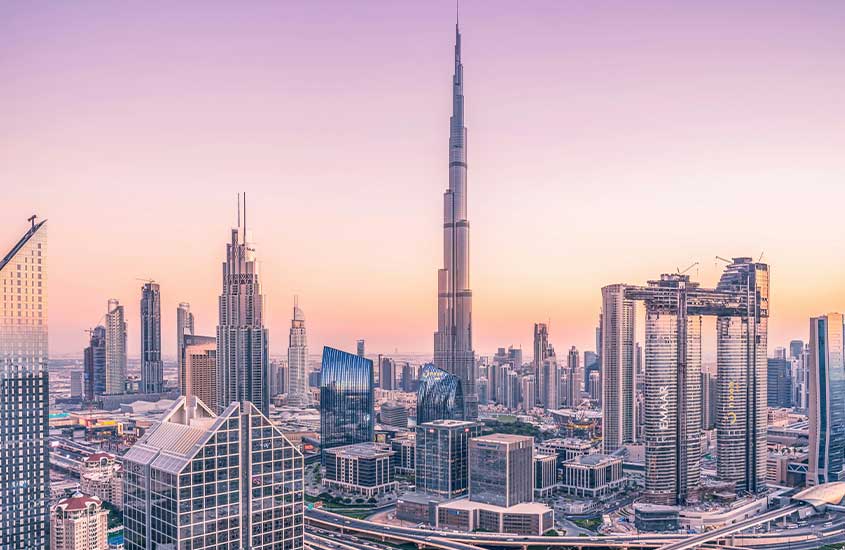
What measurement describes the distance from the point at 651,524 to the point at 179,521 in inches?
1065

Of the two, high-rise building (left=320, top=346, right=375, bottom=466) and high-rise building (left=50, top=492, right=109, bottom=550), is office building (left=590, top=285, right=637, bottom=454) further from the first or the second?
high-rise building (left=50, top=492, right=109, bottom=550)

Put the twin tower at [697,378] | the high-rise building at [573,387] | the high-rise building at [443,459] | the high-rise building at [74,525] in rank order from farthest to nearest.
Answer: the high-rise building at [573,387] < the twin tower at [697,378] < the high-rise building at [443,459] < the high-rise building at [74,525]

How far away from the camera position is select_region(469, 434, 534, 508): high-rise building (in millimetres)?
38531

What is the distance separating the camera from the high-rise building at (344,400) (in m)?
55.4

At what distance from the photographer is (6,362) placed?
72.8ft

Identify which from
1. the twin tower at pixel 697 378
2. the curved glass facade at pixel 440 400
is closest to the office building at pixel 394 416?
the curved glass facade at pixel 440 400

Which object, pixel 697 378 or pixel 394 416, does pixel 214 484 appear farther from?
pixel 394 416

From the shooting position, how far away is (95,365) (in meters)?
79.6

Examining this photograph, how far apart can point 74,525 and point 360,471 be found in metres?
22.0

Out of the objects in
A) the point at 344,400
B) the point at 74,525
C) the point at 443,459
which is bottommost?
the point at 443,459

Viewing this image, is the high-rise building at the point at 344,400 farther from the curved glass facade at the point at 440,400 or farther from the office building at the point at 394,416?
the office building at the point at 394,416

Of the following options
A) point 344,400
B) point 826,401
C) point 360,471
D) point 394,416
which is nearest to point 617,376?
point 826,401

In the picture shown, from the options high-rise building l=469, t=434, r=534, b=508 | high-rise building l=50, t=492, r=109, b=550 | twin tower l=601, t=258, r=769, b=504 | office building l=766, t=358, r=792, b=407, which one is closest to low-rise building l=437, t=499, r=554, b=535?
high-rise building l=469, t=434, r=534, b=508

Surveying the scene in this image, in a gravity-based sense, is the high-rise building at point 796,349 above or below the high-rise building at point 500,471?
above
